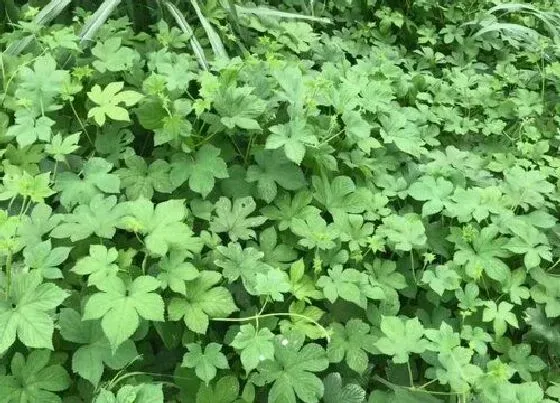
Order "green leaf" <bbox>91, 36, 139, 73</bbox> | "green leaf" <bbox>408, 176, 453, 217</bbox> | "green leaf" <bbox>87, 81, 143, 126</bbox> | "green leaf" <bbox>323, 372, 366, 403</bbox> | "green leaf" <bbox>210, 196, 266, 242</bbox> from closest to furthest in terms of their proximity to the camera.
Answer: "green leaf" <bbox>323, 372, 366, 403</bbox> < "green leaf" <bbox>210, 196, 266, 242</bbox> < "green leaf" <bbox>87, 81, 143, 126</bbox> < "green leaf" <bbox>408, 176, 453, 217</bbox> < "green leaf" <bbox>91, 36, 139, 73</bbox>

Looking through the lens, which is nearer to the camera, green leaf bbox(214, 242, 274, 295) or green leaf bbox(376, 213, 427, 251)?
green leaf bbox(214, 242, 274, 295)

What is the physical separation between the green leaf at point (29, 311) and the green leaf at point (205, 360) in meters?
0.35

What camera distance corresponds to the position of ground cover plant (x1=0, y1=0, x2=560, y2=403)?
58.1 inches

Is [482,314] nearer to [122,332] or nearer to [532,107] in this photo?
[122,332]

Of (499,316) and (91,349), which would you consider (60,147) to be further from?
(499,316)

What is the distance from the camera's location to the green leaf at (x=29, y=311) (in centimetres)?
131

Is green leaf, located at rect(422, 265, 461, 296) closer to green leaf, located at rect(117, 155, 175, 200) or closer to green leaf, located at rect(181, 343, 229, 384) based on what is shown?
green leaf, located at rect(181, 343, 229, 384)

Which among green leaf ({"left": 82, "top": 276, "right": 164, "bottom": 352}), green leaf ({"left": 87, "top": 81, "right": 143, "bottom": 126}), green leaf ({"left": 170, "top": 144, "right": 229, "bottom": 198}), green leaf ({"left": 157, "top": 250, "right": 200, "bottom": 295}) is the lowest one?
green leaf ({"left": 157, "top": 250, "right": 200, "bottom": 295})

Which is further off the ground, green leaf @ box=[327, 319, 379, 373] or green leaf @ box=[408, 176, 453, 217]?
green leaf @ box=[408, 176, 453, 217]

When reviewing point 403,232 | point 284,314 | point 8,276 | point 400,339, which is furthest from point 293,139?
point 8,276

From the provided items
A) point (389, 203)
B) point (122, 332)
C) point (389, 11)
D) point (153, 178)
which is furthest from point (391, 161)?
point (389, 11)

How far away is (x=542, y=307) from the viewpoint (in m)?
1.91

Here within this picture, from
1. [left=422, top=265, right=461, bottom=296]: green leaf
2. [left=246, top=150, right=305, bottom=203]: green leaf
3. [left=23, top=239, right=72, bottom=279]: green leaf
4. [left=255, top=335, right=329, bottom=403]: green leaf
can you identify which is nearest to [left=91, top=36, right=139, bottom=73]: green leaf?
[left=246, top=150, right=305, bottom=203]: green leaf

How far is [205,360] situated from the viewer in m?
1.48
